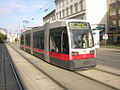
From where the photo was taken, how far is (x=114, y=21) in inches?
1809

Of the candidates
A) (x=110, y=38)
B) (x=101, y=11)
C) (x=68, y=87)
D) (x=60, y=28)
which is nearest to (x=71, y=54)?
(x=60, y=28)

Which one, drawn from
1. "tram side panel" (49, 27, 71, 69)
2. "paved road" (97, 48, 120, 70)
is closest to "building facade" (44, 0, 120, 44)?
"paved road" (97, 48, 120, 70)

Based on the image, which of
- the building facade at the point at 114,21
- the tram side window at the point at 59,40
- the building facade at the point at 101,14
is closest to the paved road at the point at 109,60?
the tram side window at the point at 59,40

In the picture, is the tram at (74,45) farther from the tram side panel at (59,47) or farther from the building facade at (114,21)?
the building facade at (114,21)

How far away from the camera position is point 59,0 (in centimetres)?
6391

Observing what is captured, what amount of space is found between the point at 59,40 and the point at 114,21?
1500 inches

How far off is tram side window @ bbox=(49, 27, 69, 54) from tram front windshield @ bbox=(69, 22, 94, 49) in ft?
1.25

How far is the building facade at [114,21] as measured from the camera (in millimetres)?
44344

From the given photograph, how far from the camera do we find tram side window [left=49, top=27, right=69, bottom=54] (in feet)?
32.4

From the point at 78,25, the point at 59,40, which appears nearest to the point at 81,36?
the point at 78,25

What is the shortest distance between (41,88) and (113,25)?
4240 cm

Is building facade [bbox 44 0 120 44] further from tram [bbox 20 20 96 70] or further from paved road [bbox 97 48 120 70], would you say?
tram [bbox 20 20 96 70]

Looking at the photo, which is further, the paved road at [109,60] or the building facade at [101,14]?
the building facade at [101,14]

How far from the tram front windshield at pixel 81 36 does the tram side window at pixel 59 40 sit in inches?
15.0
